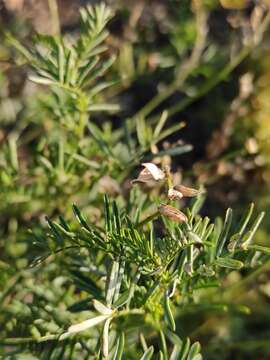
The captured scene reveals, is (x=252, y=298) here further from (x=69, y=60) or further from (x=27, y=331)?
(x=69, y=60)

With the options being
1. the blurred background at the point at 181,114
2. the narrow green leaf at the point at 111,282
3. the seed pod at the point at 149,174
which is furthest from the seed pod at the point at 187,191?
the blurred background at the point at 181,114

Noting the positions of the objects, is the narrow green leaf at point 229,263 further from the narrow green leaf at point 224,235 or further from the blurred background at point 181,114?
the blurred background at point 181,114

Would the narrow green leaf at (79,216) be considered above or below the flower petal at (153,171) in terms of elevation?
below

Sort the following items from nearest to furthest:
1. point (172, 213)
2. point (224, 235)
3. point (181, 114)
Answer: point (172, 213) → point (224, 235) → point (181, 114)

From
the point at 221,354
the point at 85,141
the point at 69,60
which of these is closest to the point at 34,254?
the point at 85,141

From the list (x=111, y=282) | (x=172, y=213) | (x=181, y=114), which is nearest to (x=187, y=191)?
(x=172, y=213)

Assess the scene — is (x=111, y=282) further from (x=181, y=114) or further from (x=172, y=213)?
(x=181, y=114)
